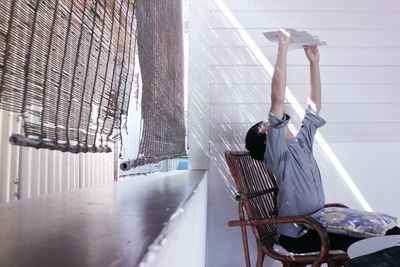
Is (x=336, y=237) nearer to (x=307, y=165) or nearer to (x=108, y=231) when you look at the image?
(x=307, y=165)

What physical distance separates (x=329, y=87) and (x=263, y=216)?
122cm

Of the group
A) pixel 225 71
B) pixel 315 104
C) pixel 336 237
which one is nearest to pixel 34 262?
pixel 336 237

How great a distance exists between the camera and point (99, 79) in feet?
2.39

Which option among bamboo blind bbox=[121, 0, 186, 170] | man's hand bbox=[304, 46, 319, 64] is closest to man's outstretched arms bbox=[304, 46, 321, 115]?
man's hand bbox=[304, 46, 319, 64]

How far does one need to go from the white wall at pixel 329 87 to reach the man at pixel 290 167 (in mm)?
626

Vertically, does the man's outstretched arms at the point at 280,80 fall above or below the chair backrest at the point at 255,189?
above

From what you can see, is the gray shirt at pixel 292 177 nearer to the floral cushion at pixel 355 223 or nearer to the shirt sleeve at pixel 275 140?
the shirt sleeve at pixel 275 140

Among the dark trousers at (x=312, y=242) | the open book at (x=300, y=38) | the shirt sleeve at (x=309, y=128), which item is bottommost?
the dark trousers at (x=312, y=242)

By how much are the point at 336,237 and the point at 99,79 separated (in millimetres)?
1610

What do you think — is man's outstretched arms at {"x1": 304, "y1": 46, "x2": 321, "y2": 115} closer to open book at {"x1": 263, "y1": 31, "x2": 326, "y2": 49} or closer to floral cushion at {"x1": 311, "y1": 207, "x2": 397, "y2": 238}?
open book at {"x1": 263, "y1": 31, "x2": 326, "y2": 49}

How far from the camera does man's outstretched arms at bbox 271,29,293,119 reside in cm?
197

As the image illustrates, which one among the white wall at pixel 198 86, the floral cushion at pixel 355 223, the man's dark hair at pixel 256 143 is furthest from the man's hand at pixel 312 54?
the floral cushion at pixel 355 223

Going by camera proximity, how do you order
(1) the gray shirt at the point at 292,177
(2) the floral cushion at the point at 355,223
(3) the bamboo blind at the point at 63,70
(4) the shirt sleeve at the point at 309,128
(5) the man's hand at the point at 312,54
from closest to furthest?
(3) the bamboo blind at the point at 63,70, (2) the floral cushion at the point at 355,223, (1) the gray shirt at the point at 292,177, (4) the shirt sleeve at the point at 309,128, (5) the man's hand at the point at 312,54

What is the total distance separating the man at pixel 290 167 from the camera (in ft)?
6.45
